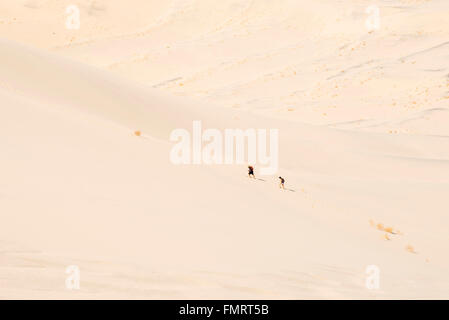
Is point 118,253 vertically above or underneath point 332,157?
underneath

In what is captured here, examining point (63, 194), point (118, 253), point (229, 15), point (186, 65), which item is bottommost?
point (118, 253)

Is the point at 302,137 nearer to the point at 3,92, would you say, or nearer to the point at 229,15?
the point at 3,92

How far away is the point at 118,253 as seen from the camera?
11.8 ft

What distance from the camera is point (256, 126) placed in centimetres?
1174

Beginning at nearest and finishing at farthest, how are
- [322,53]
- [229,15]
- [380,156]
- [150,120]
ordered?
1. [150,120]
2. [380,156]
3. [322,53]
4. [229,15]

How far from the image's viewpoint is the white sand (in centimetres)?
345

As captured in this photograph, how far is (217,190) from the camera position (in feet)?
19.6

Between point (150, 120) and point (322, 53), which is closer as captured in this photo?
point (150, 120)

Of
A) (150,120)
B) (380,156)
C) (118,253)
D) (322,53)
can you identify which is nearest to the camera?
(118,253)

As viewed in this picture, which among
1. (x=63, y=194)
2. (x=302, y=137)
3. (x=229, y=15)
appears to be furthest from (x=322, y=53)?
(x=63, y=194)

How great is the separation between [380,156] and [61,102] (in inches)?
232

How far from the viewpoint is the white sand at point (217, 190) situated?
345 cm

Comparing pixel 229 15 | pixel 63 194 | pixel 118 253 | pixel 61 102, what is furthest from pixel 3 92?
pixel 229 15

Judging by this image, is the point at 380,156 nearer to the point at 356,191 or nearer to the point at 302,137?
the point at 302,137
